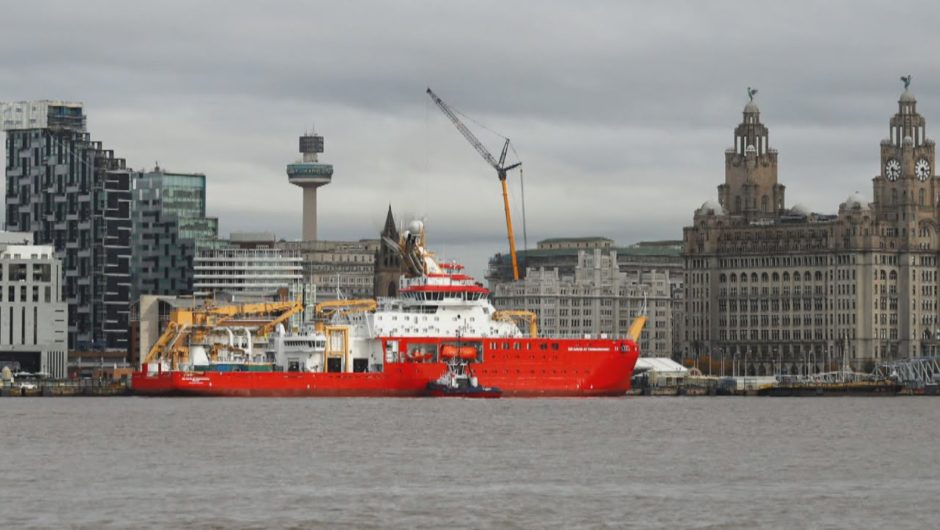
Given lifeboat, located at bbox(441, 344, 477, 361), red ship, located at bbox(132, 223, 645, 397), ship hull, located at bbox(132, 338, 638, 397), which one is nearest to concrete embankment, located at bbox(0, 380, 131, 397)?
red ship, located at bbox(132, 223, 645, 397)

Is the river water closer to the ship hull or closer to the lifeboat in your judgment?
the lifeboat

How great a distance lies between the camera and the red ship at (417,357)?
162 metres

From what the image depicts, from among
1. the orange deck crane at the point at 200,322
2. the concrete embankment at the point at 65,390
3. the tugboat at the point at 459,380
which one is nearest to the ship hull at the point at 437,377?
the tugboat at the point at 459,380

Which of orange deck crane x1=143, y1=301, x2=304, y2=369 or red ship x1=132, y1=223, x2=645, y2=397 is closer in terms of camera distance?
red ship x1=132, y1=223, x2=645, y2=397

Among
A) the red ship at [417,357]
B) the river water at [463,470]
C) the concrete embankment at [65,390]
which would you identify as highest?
the red ship at [417,357]

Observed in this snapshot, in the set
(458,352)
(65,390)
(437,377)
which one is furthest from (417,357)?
(65,390)

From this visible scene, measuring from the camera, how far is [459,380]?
160 meters

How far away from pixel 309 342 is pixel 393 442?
2498 inches

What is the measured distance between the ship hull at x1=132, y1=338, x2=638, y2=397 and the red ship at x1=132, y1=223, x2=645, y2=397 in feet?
0.24

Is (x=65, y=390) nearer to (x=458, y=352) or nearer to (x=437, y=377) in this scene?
(x=437, y=377)

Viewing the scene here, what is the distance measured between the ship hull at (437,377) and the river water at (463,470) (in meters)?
27.0

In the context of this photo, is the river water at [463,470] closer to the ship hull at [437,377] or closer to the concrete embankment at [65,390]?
the ship hull at [437,377]

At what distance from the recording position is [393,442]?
101 metres

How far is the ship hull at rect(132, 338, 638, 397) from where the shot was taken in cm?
16138
